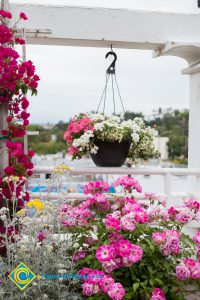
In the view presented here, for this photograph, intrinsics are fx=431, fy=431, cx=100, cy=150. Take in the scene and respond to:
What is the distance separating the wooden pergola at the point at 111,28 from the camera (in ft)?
9.54

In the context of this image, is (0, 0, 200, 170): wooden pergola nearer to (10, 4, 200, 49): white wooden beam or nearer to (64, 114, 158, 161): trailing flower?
(10, 4, 200, 49): white wooden beam

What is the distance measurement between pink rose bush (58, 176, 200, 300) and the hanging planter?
0.54 meters

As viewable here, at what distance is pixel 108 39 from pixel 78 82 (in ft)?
13.6

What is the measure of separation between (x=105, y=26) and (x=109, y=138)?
779 millimetres

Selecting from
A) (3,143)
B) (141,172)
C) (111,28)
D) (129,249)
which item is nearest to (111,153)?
(141,172)

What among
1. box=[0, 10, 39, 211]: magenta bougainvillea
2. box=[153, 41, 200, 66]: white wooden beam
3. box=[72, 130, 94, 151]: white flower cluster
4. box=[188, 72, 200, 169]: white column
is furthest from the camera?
box=[188, 72, 200, 169]: white column

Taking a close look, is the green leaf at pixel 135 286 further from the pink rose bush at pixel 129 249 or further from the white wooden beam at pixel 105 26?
the white wooden beam at pixel 105 26

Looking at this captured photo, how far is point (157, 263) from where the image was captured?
2.11 meters

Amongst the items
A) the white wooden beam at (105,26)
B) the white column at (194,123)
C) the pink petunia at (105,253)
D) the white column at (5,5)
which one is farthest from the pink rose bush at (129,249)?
the white column at (5,5)

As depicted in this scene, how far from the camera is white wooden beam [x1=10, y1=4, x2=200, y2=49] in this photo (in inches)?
115

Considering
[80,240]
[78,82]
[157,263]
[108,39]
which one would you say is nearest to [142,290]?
[157,263]

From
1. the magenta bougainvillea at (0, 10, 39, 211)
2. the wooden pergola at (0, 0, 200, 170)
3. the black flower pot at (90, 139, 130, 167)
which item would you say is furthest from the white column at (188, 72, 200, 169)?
the magenta bougainvillea at (0, 10, 39, 211)

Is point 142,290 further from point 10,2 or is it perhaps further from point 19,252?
point 10,2

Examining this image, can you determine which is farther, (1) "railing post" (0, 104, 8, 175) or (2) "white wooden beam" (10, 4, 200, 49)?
(2) "white wooden beam" (10, 4, 200, 49)
